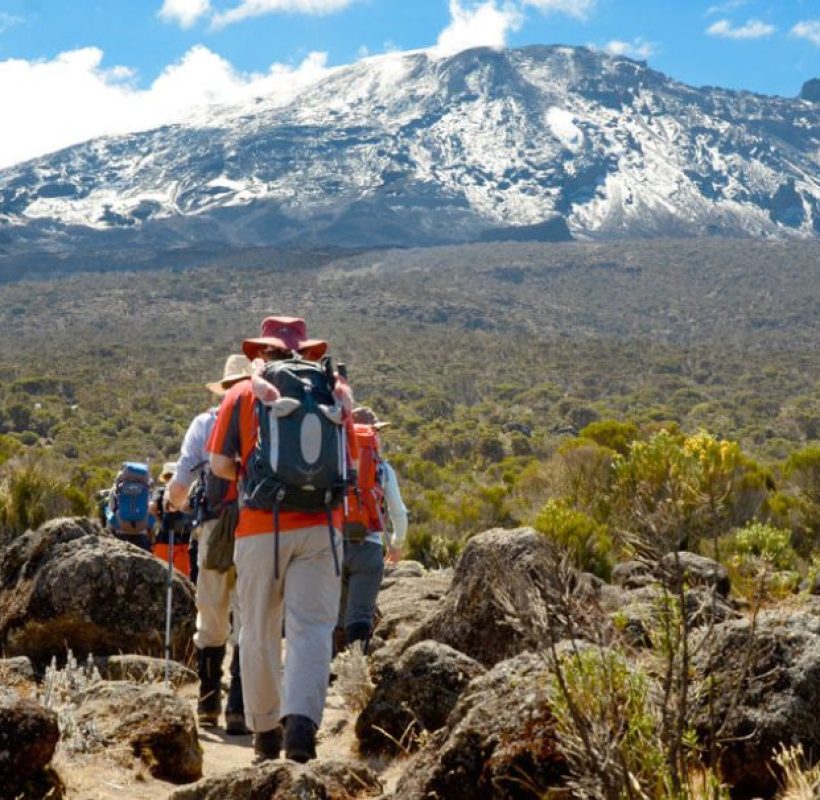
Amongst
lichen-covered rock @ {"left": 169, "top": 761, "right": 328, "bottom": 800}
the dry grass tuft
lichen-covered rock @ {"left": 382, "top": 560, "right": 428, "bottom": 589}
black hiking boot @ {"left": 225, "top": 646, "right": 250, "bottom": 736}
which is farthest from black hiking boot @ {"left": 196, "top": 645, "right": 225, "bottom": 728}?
lichen-covered rock @ {"left": 382, "top": 560, "right": 428, "bottom": 589}

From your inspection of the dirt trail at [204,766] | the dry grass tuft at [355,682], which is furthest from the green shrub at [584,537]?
the dry grass tuft at [355,682]

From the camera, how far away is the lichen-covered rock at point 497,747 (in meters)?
2.99

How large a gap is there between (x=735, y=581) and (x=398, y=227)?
542 feet

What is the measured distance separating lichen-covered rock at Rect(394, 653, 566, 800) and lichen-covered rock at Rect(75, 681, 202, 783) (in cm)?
103

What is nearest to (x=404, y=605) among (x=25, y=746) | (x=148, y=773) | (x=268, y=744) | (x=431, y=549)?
(x=268, y=744)

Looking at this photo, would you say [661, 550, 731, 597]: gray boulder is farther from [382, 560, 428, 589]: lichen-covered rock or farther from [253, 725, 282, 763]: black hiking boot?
[382, 560, 428, 589]: lichen-covered rock

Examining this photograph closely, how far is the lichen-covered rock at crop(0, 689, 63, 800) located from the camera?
3.27 m

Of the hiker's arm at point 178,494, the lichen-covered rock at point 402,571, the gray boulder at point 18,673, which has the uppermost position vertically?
the hiker's arm at point 178,494

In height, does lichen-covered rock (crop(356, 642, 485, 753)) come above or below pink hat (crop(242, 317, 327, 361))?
below

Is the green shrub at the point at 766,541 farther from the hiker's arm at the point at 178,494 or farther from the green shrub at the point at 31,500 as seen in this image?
the green shrub at the point at 31,500

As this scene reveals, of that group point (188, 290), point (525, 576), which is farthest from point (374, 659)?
point (188, 290)

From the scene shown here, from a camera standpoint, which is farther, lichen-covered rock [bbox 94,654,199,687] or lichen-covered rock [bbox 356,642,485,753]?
lichen-covered rock [bbox 94,654,199,687]

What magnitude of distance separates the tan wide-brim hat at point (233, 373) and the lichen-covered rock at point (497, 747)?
1.65 m

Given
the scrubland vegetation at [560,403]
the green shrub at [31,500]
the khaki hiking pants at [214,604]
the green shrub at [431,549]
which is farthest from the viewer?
the green shrub at [431,549]
